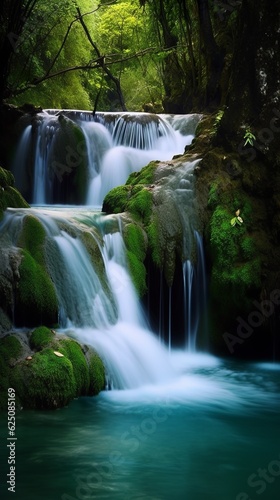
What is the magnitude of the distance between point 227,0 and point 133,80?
11.8 meters

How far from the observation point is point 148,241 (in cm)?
765

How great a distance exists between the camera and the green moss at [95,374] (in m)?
5.75

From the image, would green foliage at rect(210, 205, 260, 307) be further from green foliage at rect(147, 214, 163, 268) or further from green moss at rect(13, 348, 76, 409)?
green moss at rect(13, 348, 76, 409)

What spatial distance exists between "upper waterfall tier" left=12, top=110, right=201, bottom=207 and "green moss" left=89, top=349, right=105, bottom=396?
5.94 meters

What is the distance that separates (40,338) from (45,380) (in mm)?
549

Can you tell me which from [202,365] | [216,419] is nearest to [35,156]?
[202,365]

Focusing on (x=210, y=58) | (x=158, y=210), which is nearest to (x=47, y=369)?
(x=158, y=210)

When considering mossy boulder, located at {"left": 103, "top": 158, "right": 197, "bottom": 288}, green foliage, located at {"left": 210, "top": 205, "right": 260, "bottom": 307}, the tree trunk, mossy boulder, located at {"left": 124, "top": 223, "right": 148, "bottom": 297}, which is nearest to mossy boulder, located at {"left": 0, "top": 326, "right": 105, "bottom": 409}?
mossy boulder, located at {"left": 124, "top": 223, "right": 148, "bottom": 297}

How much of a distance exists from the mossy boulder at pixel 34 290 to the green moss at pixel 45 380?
0.63 metres

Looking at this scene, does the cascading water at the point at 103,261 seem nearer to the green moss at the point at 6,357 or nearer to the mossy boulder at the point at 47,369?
the mossy boulder at the point at 47,369

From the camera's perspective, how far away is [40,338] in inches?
223

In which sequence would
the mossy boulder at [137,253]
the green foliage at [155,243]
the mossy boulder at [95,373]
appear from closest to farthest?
1. the mossy boulder at [95,373]
2. the mossy boulder at [137,253]
3. the green foliage at [155,243]

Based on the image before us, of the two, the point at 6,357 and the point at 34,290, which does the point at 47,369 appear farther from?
the point at 34,290

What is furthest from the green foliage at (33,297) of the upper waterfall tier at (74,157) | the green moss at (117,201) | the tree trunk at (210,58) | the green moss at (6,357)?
the tree trunk at (210,58)
